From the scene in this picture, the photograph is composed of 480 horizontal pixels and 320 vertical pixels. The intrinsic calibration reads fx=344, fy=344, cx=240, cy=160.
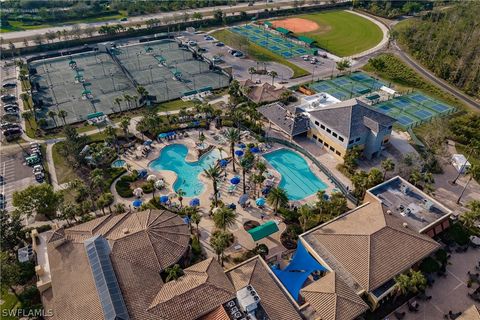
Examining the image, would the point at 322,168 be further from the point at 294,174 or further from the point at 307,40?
the point at 307,40

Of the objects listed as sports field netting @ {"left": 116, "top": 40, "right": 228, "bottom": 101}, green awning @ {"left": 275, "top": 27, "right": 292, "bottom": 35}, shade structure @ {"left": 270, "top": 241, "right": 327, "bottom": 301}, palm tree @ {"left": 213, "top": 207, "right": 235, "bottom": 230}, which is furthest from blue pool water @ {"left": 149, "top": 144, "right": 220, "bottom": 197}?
green awning @ {"left": 275, "top": 27, "right": 292, "bottom": 35}

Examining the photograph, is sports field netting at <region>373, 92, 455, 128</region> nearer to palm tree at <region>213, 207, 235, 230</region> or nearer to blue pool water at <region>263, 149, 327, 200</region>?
blue pool water at <region>263, 149, 327, 200</region>

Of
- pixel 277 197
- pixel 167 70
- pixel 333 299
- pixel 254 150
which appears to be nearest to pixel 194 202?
pixel 277 197

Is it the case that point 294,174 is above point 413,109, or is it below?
above

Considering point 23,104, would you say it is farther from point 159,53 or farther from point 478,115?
point 478,115

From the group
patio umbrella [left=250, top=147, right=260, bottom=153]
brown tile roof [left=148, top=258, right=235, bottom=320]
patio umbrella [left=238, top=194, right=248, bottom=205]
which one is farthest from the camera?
patio umbrella [left=250, top=147, right=260, bottom=153]

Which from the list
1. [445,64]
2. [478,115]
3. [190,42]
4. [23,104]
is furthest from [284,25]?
[23,104]
